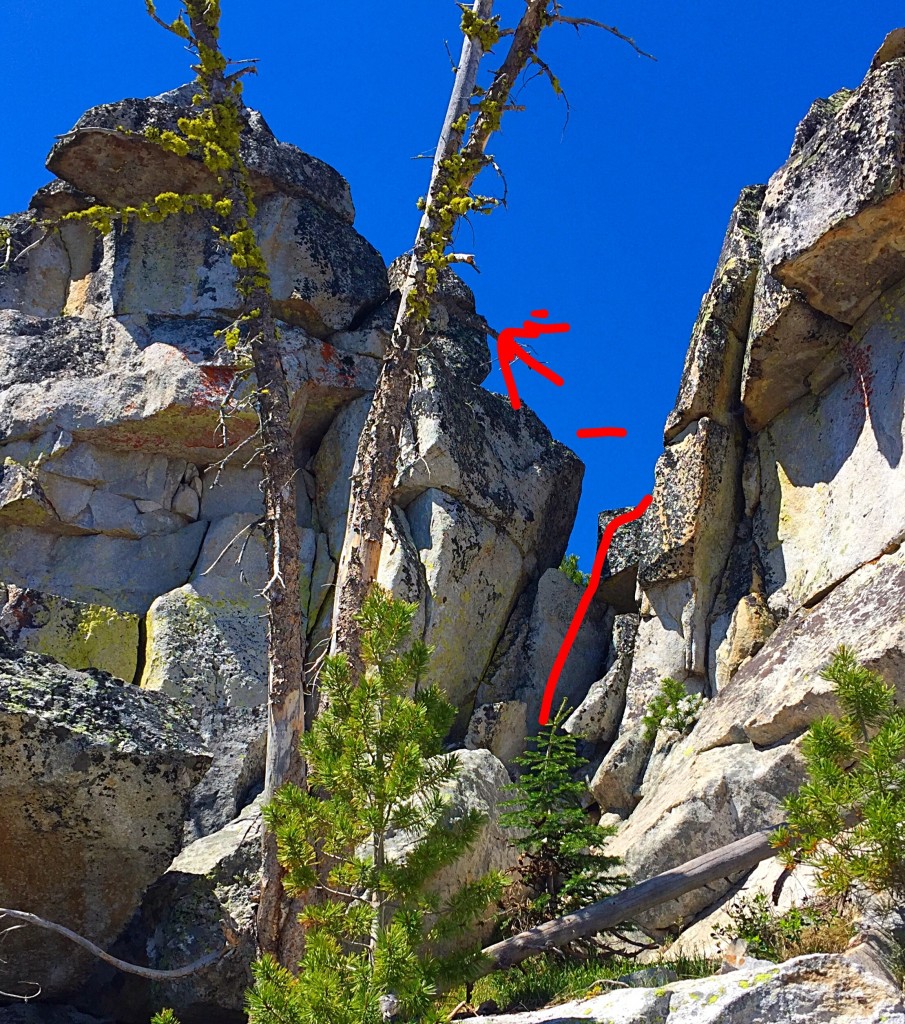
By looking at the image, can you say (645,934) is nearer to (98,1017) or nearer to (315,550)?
(98,1017)

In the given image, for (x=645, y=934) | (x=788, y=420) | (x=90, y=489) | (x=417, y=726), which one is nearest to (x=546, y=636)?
(x=788, y=420)

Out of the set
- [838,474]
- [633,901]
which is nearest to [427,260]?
[838,474]

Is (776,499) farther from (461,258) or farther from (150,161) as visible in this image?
(150,161)

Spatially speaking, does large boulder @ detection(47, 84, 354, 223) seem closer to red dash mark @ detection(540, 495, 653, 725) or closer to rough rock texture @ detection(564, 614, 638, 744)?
red dash mark @ detection(540, 495, 653, 725)

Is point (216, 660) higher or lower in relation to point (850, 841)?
higher

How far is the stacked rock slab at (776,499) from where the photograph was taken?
15508 mm

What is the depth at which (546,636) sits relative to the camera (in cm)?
2245

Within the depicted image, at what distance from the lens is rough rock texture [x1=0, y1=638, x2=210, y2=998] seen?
46.0 ft

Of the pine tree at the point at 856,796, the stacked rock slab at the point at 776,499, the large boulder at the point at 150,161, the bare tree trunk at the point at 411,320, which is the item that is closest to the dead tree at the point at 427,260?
the bare tree trunk at the point at 411,320

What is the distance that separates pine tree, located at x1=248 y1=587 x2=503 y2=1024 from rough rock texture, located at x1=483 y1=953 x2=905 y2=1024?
162 centimetres

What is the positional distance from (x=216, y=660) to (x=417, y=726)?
37.9 ft

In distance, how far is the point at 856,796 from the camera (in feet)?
33.1

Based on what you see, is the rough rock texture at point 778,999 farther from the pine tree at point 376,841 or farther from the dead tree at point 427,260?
the dead tree at point 427,260

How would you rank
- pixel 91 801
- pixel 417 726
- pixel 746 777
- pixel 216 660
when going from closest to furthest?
1. pixel 417 726
2. pixel 91 801
3. pixel 746 777
4. pixel 216 660
